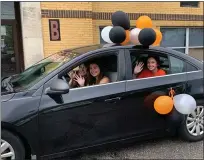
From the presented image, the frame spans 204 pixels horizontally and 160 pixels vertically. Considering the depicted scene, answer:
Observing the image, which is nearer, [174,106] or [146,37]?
[146,37]

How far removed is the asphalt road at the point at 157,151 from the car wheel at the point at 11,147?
2.79 feet

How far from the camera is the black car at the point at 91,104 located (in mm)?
2838

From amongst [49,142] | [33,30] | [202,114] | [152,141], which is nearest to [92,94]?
[49,142]

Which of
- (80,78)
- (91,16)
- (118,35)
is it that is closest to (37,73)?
A: (80,78)

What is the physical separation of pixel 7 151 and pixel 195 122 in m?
2.54

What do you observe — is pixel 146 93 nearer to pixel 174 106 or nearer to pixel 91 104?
pixel 174 106

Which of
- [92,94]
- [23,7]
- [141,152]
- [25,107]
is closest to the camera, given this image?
→ [25,107]

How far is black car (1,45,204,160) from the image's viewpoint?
2.84 metres

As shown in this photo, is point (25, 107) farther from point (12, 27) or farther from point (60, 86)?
point (12, 27)

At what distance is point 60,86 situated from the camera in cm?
287

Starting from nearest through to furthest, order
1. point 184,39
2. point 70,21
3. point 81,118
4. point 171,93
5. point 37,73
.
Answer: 1. point 81,118
2. point 37,73
3. point 171,93
4. point 70,21
5. point 184,39

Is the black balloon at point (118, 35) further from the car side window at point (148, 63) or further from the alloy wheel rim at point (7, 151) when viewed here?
the alloy wheel rim at point (7, 151)

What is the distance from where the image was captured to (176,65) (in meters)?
3.76

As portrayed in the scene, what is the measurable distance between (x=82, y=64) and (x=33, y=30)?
4166 mm
